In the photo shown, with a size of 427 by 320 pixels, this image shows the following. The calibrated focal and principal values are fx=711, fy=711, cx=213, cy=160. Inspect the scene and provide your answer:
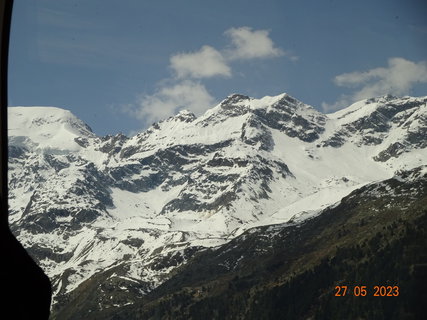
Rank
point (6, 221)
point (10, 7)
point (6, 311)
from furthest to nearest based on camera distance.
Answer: point (10, 7), point (6, 221), point (6, 311)

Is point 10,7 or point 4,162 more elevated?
point 10,7

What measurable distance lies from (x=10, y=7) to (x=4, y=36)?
480 mm

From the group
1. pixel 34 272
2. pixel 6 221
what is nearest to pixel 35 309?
pixel 34 272

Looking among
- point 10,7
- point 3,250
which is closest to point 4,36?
point 10,7

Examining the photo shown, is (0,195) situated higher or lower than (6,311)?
higher

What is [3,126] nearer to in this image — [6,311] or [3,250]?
[3,250]

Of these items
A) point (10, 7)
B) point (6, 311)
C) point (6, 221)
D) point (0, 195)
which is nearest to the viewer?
point (6, 311)

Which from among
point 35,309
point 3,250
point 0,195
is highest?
point 0,195

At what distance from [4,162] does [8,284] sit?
10.6 feet

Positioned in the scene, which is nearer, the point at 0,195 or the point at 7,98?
the point at 0,195

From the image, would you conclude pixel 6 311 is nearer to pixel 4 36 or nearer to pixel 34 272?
pixel 34 272

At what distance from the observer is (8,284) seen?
9117 millimetres

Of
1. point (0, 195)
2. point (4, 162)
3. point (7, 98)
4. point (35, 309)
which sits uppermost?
point (7, 98)

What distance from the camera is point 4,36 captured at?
11.6 m
